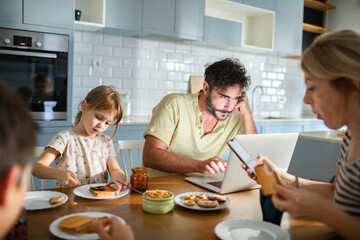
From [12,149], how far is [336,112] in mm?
910

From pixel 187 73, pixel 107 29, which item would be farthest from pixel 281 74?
pixel 107 29

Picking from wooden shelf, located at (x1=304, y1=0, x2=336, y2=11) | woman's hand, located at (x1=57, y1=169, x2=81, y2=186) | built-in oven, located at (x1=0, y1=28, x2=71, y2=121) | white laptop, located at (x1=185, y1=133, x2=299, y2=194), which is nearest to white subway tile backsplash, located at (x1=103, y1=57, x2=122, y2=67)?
built-in oven, located at (x1=0, y1=28, x2=71, y2=121)

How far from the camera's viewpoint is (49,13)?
290 cm

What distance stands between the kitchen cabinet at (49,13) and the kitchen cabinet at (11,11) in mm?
42

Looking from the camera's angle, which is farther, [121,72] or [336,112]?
[121,72]

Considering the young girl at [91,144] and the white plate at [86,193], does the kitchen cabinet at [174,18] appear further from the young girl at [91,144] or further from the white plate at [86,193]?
the white plate at [86,193]

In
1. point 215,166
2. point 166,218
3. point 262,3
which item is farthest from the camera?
point 262,3

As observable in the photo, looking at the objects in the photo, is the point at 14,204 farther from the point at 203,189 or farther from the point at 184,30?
the point at 184,30

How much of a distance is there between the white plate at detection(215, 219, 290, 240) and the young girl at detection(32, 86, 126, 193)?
0.79m

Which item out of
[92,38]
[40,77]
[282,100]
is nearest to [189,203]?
[40,77]

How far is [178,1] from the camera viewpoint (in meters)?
3.72

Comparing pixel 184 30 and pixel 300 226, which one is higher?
pixel 184 30

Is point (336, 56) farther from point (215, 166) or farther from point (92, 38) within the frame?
point (92, 38)

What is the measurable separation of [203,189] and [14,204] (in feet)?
3.52
